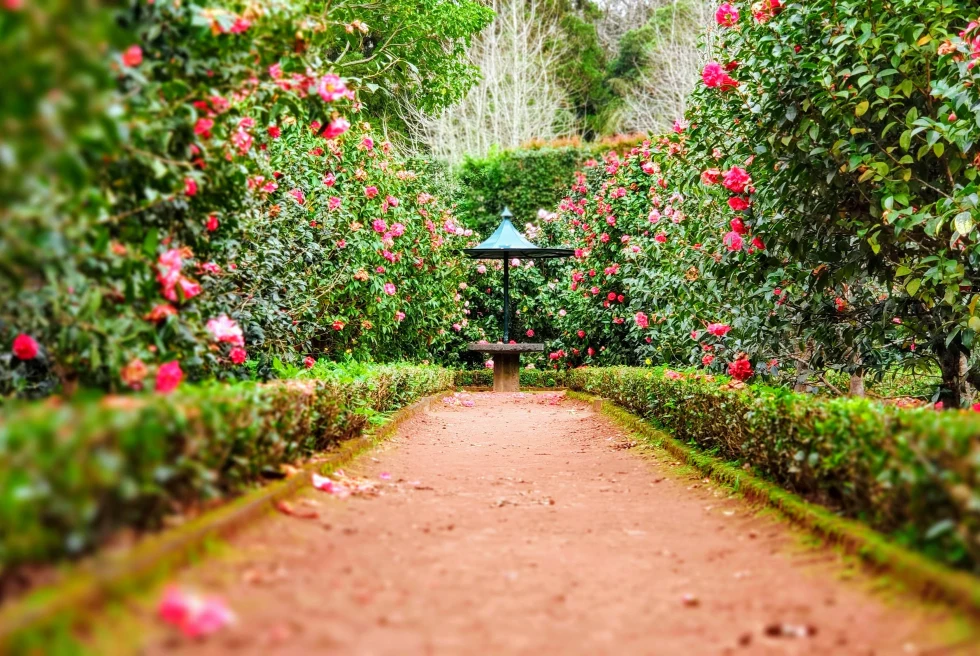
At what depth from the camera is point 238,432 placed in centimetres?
368

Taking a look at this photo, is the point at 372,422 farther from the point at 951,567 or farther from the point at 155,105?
the point at 951,567

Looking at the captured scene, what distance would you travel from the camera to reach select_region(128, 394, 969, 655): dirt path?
257 cm

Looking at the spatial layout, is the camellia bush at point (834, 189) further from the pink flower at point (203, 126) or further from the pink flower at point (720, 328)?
the pink flower at point (203, 126)

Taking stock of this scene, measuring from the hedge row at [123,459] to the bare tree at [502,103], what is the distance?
68.7 feet

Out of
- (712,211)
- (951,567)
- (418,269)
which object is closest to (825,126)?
(712,211)

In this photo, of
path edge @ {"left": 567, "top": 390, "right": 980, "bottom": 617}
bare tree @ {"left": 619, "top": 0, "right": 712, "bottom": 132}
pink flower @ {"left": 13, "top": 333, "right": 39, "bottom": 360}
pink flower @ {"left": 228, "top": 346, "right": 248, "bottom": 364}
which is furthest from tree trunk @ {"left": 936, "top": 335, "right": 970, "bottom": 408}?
bare tree @ {"left": 619, "top": 0, "right": 712, "bottom": 132}

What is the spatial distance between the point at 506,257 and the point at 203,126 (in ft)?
34.4

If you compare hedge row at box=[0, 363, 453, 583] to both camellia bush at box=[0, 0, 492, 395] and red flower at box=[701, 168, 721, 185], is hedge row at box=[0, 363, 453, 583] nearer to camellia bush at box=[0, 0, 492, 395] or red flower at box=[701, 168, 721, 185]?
camellia bush at box=[0, 0, 492, 395]

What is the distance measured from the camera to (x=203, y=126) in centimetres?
398

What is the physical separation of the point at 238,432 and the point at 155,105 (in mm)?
1358

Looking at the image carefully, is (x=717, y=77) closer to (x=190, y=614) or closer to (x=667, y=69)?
(x=190, y=614)

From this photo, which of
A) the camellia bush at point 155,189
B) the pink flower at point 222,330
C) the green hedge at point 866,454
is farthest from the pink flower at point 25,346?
the green hedge at point 866,454

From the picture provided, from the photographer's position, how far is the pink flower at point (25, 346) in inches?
134

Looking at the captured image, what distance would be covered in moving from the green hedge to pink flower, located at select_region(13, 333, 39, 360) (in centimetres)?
329
